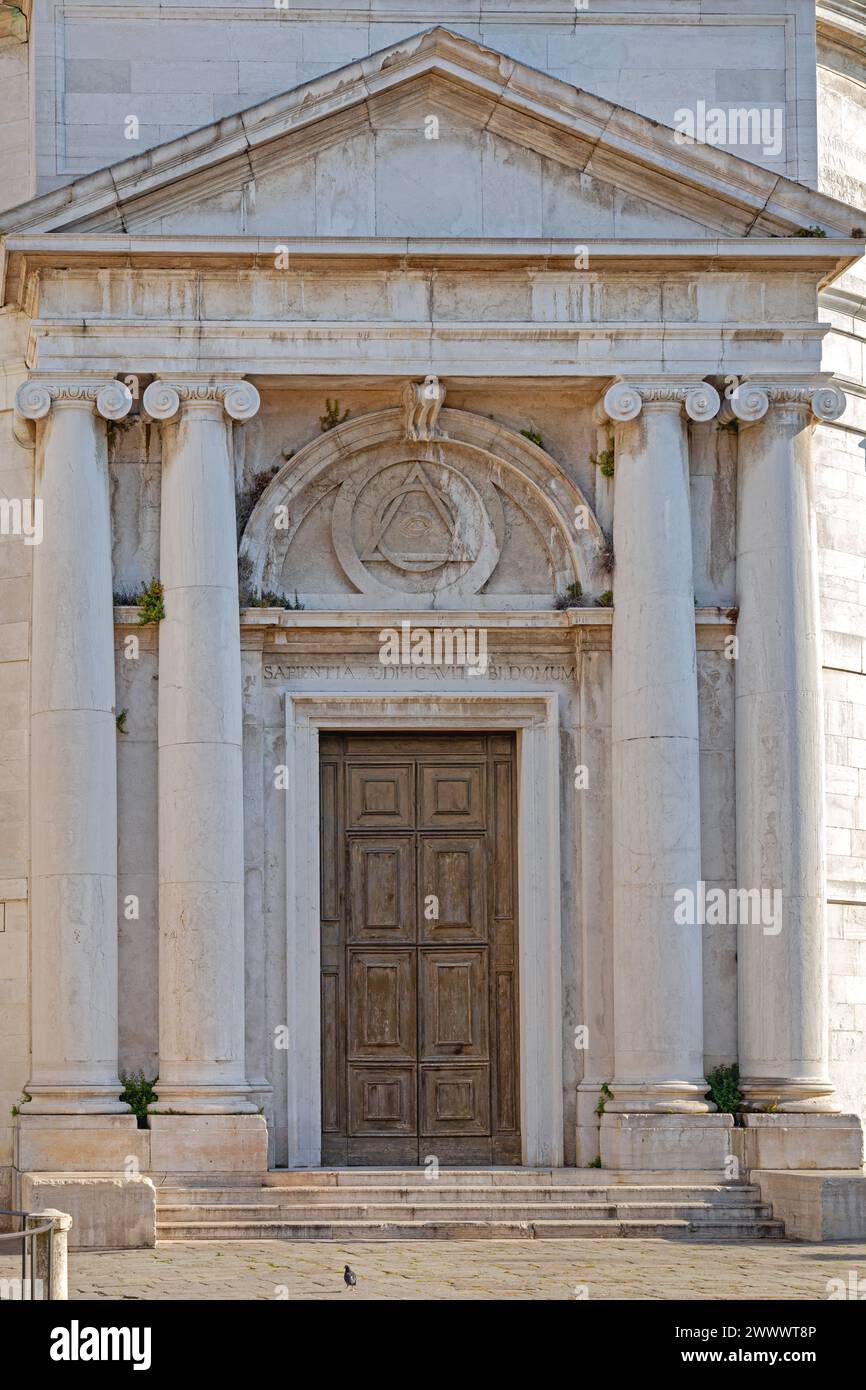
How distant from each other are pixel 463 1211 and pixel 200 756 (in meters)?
4.40

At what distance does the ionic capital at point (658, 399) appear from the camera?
2205 centimetres

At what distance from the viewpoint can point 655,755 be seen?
21656 millimetres

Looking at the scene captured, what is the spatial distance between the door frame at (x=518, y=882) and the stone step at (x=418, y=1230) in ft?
6.31

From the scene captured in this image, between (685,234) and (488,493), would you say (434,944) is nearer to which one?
(488,493)

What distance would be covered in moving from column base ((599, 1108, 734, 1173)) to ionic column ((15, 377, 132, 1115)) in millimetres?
4250

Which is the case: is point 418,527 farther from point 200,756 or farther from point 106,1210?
point 106,1210

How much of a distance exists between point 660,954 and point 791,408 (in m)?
5.00

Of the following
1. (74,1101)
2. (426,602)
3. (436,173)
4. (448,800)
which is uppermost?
(436,173)

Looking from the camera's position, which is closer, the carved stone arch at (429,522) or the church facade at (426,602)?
the church facade at (426,602)

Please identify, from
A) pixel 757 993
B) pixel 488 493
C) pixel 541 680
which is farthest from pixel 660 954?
pixel 488 493

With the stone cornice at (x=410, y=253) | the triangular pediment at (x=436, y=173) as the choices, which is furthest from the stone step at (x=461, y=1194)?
the triangular pediment at (x=436, y=173)

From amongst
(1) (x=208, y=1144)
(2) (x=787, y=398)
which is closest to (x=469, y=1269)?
(1) (x=208, y=1144)
